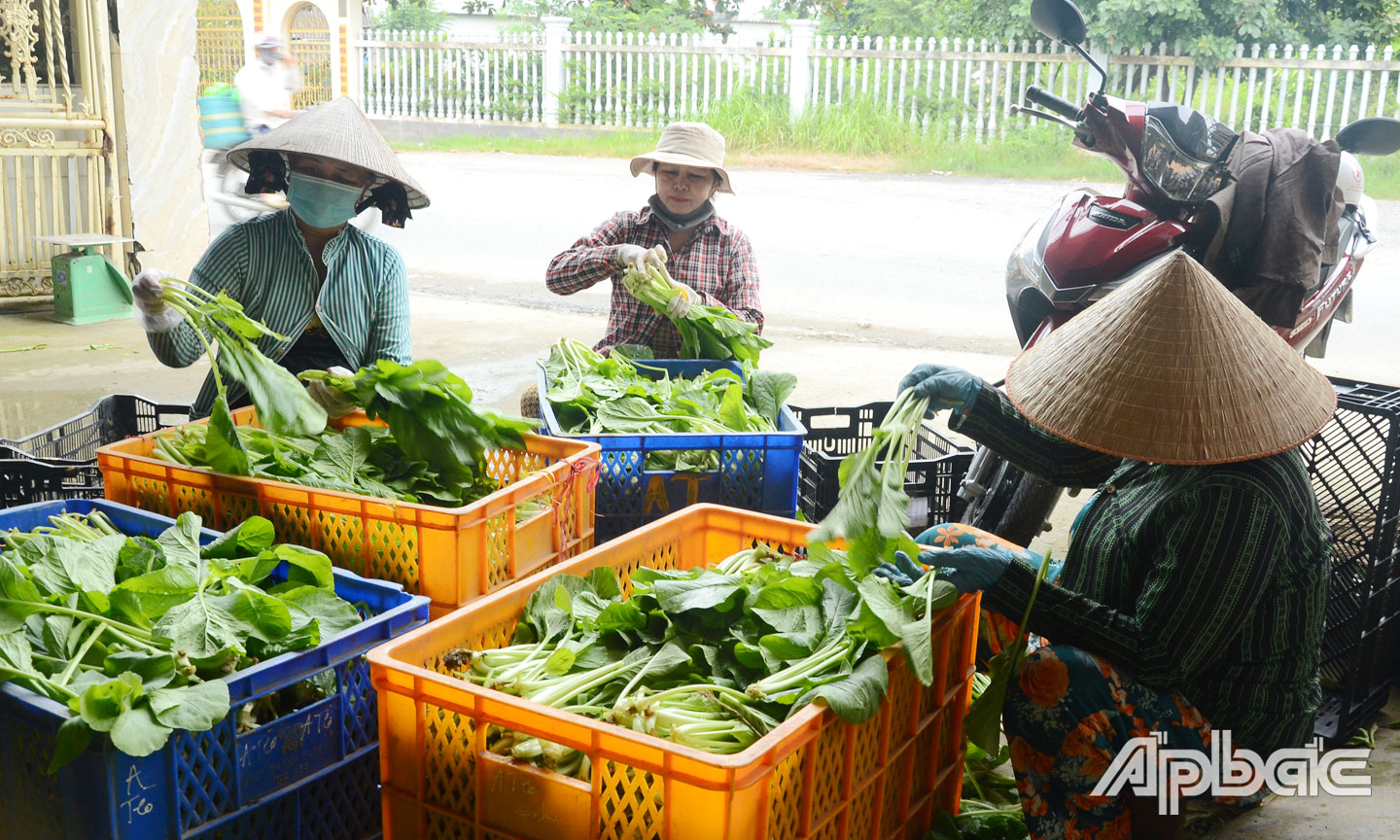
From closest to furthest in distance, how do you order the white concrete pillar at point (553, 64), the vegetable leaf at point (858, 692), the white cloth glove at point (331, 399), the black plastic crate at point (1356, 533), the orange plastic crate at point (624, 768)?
the orange plastic crate at point (624, 768) < the vegetable leaf at point (858, 692) < the black plastic crate at point (1356, 533) < the white cloth glove at point (331, 399) < the white concrete pillar at point (553, 64)

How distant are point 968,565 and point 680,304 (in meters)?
1.81

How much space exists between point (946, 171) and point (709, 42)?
394 cm

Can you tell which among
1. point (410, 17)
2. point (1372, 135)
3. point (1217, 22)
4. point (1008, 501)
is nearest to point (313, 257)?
point (1008, 501)

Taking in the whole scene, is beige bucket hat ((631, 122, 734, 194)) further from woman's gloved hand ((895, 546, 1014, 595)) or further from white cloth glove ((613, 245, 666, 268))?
woman's gloved hand ((895, 546, 1014, 595))

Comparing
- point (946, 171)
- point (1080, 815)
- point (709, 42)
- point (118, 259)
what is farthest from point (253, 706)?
point (709, 42)

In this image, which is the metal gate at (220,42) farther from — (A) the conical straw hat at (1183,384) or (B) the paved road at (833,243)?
(A) the conical straw hat at (1183,384)

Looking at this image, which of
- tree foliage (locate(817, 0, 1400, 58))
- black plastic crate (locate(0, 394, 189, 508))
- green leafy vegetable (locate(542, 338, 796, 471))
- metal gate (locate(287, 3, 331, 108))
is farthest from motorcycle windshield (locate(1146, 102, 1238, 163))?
metal gate (locate(287, 3, 331, 108))

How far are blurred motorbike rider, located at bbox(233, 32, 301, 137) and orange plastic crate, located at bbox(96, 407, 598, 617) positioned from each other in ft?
19.9

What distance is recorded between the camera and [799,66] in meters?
15.8

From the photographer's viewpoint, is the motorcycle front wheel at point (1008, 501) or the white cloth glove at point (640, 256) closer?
the motorcycle front wheel at point (1008, 501)

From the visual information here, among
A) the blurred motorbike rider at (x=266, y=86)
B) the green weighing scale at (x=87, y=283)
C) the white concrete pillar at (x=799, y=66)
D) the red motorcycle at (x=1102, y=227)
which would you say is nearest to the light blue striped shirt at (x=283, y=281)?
the red motorcycle at (x=1102, y=227)

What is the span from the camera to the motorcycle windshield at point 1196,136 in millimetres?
3373

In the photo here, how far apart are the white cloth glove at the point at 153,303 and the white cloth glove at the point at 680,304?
4.52 ft

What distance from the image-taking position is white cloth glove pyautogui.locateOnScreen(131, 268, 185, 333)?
279 cm
